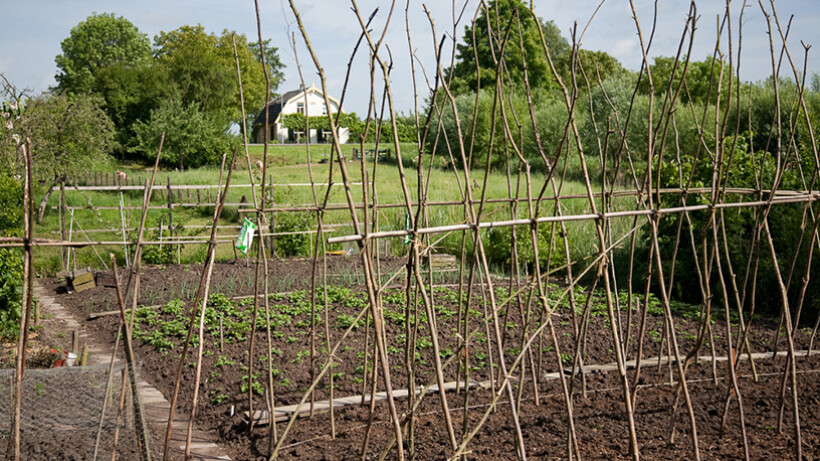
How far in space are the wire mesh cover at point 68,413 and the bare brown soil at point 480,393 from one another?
0.61 metres

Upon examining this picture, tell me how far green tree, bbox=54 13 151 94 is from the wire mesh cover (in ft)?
135

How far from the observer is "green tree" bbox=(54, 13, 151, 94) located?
41.6 m

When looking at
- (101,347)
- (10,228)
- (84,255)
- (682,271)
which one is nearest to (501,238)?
(682,271)

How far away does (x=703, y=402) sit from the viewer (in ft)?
12.9

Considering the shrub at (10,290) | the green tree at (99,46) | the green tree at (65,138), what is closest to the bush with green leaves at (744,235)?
the shrub at (10,290)

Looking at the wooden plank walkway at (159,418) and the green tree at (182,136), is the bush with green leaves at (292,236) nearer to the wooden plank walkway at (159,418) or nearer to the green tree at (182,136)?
the wooden plank walkway at (159,418)

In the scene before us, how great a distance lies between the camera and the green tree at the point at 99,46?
41625 mm

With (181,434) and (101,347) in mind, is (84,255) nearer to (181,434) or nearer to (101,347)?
(101,347)

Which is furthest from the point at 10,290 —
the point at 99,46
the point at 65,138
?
the point at 99,46

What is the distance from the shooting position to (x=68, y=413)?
3553mm

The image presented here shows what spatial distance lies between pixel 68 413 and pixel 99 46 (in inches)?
1778

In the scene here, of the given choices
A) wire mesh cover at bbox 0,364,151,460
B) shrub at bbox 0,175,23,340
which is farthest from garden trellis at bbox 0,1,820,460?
shrub at bbox 0,175,23,340

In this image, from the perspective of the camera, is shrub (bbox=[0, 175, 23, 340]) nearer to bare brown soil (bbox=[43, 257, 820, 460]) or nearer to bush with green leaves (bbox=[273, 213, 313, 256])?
bare brown soil (bbox=[43, 257, 820, 460])

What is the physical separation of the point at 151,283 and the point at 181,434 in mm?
4981
